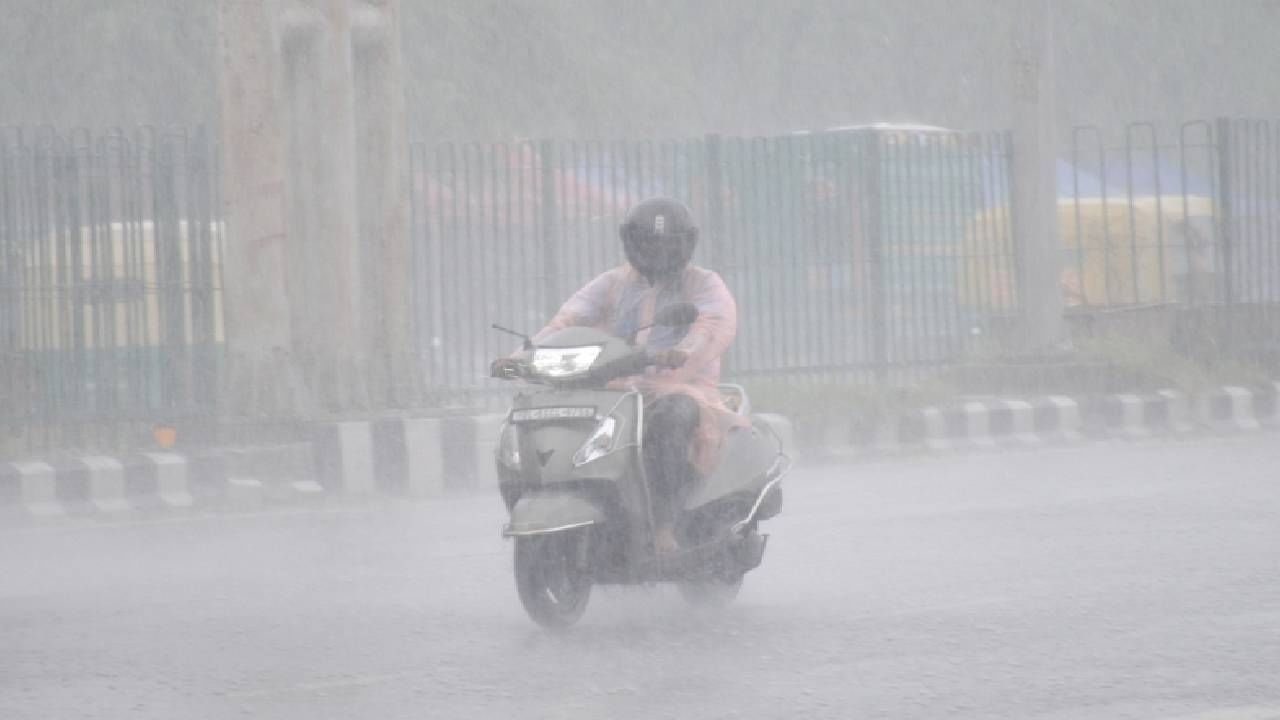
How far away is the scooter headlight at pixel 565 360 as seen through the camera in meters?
7.40

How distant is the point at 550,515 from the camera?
7211 millimetres

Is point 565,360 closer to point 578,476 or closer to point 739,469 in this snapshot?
point 578,476

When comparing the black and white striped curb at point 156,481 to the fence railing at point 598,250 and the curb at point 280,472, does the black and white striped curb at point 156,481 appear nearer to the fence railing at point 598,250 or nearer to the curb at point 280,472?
the curb at point 280,472

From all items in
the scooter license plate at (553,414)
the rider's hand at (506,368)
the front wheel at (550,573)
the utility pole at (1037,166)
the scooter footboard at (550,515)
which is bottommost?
the front wheel at (550,573)

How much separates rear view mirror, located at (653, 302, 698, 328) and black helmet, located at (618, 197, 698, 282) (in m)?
0.37

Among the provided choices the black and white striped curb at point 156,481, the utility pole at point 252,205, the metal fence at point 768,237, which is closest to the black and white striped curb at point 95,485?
the black and white striped curb at point 156,481

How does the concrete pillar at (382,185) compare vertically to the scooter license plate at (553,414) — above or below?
above

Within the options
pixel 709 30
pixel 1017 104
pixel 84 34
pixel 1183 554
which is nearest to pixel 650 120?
pixel 709 30

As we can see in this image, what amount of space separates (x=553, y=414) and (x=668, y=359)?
438 mm

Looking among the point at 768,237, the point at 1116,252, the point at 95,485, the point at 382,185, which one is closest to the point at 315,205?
the point at 382,185

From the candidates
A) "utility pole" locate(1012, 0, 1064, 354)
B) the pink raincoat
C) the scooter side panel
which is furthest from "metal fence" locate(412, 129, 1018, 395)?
the scooter side panel

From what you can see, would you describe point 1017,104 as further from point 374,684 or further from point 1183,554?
point 374,684

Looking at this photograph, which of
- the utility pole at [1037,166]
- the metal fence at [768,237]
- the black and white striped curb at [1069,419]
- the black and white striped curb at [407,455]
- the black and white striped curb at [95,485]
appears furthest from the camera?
the utility pole at [1037,166]

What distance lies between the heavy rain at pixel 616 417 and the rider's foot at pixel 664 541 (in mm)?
54
